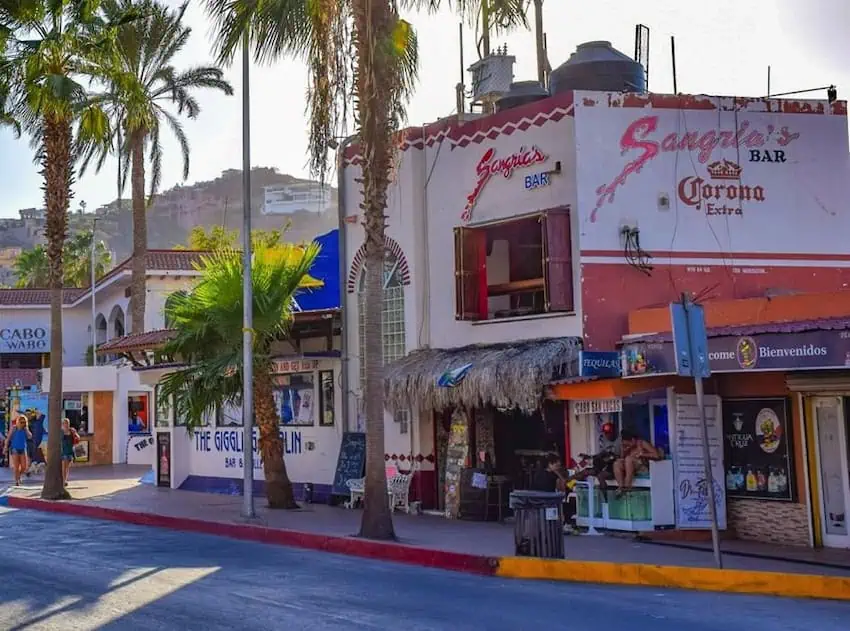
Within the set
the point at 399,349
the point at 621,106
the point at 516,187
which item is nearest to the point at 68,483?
the point at 399,349

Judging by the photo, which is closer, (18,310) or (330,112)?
(330,112)

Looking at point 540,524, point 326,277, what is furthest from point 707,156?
point 326,277

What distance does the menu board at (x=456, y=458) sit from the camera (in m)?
19.0

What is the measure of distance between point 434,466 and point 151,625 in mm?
11058

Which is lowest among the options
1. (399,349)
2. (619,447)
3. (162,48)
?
(619,447)

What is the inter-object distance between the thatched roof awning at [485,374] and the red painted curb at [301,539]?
10.5 feet

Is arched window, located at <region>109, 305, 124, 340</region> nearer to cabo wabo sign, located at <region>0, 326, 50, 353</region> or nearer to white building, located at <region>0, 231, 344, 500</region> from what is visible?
cabo wabo sign, located at <region>0, 326, 50, 353</region>

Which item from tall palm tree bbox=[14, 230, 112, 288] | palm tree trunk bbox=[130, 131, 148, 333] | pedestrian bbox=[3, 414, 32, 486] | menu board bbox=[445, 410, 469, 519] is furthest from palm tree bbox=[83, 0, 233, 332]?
tall palm tree bbox=[14, 230, 112, 288]

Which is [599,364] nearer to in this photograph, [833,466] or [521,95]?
[833,466]

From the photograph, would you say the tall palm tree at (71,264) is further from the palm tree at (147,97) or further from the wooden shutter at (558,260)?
the wooden shutter at (558,260)

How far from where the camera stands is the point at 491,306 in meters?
20.3

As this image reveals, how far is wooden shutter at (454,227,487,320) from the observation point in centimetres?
1888

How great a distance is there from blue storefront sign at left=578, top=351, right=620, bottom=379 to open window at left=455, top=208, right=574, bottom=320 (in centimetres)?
169

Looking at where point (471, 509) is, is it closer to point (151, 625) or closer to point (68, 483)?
point (151, 625)
